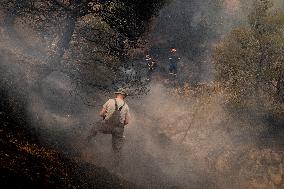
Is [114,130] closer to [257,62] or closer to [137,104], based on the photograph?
[257,62]

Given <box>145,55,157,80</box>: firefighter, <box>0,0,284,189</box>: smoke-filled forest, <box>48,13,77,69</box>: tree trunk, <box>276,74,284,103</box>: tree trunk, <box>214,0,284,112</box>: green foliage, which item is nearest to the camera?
<box>0,0,284,189</box>: smoke-filled forest

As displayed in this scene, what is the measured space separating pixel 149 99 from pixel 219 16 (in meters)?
10.8

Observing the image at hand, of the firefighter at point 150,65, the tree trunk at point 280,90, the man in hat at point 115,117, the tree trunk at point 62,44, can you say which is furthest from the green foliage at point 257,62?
the man in hat at point 115,117

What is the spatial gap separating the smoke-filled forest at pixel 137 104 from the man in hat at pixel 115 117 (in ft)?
0.08

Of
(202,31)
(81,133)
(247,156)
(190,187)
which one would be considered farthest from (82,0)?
(202,31)

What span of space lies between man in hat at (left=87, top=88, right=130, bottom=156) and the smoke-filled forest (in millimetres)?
23

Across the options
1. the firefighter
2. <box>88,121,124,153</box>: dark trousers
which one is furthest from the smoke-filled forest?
the firefighter

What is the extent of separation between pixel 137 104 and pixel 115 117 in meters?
8.49

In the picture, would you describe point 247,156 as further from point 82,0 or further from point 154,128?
point 82,0

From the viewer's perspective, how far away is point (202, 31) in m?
26.2

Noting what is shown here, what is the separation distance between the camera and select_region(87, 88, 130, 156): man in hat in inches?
354

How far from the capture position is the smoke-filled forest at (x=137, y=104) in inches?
366

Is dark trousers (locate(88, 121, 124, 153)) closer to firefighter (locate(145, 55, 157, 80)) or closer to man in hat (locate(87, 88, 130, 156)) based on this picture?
man in hat (locate(87, 88, 130, 156))

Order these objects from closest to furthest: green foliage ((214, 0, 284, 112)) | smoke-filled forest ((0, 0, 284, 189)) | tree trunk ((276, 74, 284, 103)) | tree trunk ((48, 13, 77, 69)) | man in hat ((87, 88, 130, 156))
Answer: man in hat ((87, 88, 130, 156)) < smoke-filled forest ((0, 0, 284, 189)) < tree trunk ((48, 13, 77, 69)) < tree trunk ((276, 74, 284, 103)) < green foliage ((214, 0, 284, 112))
